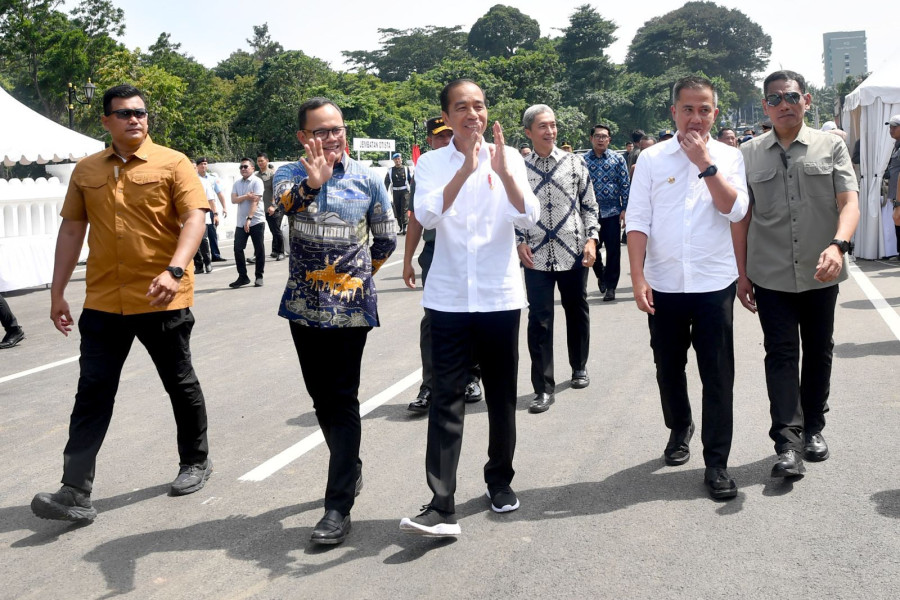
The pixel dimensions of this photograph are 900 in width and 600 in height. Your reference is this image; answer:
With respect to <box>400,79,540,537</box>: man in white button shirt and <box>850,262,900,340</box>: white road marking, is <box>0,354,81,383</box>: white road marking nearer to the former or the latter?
<box>400,79,540,537</box>: man in white button shirt

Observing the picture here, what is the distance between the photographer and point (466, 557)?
4.05 meters

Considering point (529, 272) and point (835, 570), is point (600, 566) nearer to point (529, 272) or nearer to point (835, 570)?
point (835, 570)

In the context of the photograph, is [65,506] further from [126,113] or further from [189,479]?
[126,113]

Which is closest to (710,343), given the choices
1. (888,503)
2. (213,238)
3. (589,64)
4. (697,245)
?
(697,245)

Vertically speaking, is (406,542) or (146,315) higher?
(146,315)

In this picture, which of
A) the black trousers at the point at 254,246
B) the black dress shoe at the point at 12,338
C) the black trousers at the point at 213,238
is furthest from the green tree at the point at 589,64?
the black dress shoe at the point at 12,338

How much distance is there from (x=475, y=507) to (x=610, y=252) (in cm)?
722

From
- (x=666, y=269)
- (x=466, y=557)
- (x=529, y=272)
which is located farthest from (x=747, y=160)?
(x=466, y=557)

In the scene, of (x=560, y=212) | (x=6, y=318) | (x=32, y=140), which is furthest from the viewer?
(x=32, y=140)

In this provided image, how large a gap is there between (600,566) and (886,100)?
12.1 m

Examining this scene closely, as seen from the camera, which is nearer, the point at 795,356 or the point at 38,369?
the point at 795,356

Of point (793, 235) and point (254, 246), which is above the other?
point (793, 235)

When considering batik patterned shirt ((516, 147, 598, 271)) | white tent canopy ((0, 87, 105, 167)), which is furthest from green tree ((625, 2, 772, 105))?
batik patterned shirt ((516, 147, 598, 271))

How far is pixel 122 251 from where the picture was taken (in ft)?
15.8
